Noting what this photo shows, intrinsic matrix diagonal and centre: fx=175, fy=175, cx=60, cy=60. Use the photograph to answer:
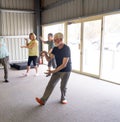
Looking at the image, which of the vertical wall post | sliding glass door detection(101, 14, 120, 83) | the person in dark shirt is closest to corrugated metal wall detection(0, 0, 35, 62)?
the vertical wall post

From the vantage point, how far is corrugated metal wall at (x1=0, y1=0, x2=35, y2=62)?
775 cm

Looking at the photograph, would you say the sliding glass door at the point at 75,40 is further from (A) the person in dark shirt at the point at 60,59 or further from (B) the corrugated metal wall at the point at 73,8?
(A) the person in dark shirt at the point at 60,59

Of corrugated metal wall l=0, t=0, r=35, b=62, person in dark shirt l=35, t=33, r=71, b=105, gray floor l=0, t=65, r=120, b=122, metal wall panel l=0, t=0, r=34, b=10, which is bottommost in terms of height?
gray floor l=0, t=65, r=120, b=122

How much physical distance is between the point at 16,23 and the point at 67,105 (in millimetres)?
5603

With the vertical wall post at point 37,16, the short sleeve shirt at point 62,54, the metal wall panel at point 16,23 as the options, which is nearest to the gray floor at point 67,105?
the short sleeve shirt at point 62,54

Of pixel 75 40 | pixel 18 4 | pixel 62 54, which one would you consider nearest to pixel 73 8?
pixel 75 40

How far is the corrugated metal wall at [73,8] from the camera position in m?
4.95

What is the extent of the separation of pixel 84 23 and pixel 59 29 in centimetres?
217

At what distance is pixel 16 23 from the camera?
26.2ft

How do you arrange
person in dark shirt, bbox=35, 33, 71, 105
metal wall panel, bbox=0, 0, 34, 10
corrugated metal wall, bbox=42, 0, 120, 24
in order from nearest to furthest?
1. person in dark shirt, bbox=35, 33, 71, 105
2. corrugated metal wall, bbox=42, 0, 120, 24
3. metal wall panel, bbox=0, 0, 34, 10

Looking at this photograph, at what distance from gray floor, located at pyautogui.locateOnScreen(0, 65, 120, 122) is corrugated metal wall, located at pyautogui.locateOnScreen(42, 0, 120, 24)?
7.07 ft

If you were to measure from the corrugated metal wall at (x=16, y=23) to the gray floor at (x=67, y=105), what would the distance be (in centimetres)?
319

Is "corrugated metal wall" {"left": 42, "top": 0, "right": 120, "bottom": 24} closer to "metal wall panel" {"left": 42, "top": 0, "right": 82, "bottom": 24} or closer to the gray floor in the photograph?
"metal wall panel" {"left": 42, "top": 0, "right": 82, "bottom": 24}

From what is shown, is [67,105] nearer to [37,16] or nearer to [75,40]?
[75,40]
